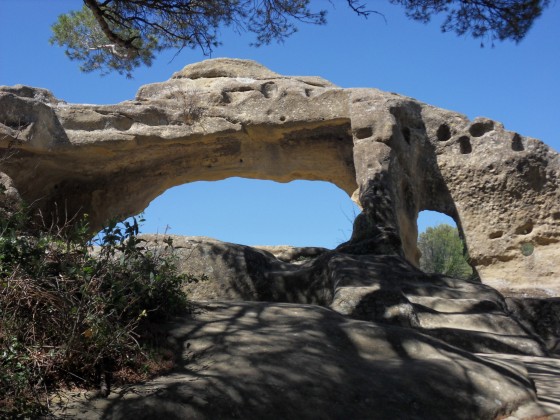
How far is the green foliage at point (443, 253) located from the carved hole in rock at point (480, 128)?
6.17 ft

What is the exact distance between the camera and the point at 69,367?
367 centimetres

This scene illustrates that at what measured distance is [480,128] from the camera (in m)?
12.7

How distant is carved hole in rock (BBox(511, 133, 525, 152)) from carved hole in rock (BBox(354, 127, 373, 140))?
101 inches

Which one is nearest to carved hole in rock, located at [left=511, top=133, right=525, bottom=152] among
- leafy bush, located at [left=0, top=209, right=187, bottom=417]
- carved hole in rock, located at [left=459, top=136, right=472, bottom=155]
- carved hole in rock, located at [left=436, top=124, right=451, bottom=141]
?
carved hole in rock, located at [left=459, top=136, right=472, bottom=155]

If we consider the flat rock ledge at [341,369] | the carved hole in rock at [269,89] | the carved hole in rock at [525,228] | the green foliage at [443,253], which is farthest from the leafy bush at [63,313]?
the carved hole in rock at [525,228]

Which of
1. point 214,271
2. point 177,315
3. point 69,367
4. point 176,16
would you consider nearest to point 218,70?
point 176,16

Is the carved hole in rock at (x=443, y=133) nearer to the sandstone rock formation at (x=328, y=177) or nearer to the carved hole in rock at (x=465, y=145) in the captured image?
the sandstone rock formation at (x=328, y=177)

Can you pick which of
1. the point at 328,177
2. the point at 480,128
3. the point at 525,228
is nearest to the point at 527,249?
Answer: the point at 525,228

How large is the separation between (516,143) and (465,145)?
0.84 meters

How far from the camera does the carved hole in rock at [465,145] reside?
12.7 metres

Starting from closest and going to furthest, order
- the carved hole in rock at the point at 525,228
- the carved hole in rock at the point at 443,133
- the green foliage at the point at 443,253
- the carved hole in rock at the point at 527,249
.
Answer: the carved hole in rock at the point at 527,249
the carved hole in rock at the point at 525,228
the carved hole in rock at the point at 443,133
the green foliage at the point at 443,253

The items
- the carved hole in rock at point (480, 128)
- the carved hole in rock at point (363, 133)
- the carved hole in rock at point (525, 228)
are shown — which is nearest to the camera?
the carved hole in rock at point (363, 133)

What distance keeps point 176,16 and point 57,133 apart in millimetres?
4329

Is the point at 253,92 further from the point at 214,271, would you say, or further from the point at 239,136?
the point at 214,271
